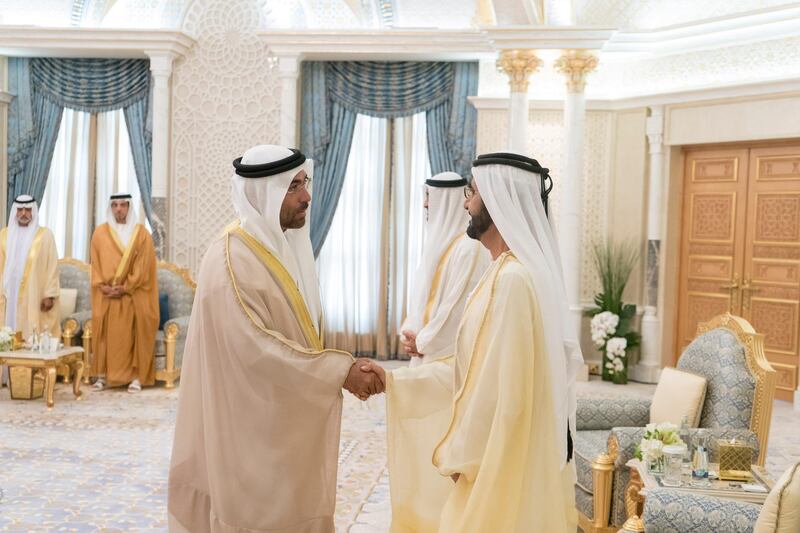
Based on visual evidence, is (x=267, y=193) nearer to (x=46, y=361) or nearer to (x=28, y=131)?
(x=46, y=361)

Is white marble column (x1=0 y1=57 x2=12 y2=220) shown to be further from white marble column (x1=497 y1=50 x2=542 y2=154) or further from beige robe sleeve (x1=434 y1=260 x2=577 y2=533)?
beige robe sleeve (x1=434 y1=260 x2=577 y2=533)

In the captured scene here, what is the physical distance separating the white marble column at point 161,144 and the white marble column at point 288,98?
3.89 ft

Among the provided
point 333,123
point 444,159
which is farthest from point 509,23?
point 333,123

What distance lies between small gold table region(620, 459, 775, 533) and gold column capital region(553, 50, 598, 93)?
5219 mm

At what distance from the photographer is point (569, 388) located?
8.67ft

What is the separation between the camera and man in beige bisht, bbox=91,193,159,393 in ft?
24.1

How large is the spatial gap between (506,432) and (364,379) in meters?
0.61

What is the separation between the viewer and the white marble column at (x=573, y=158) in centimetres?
809

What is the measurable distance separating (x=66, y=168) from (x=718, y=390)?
25.8ft

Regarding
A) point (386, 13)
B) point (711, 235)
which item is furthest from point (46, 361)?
point (711, 235)

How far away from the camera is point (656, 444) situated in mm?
3443

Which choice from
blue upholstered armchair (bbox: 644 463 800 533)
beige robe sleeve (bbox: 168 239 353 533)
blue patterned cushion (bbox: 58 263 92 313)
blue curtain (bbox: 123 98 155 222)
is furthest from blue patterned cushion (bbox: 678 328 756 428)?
blue curtain (bbox: 123 98 155 222)

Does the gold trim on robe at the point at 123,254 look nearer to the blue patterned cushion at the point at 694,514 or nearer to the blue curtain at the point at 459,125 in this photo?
the blue curtain at the point at 459,125

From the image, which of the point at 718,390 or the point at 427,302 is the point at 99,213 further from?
the point at 718,390
